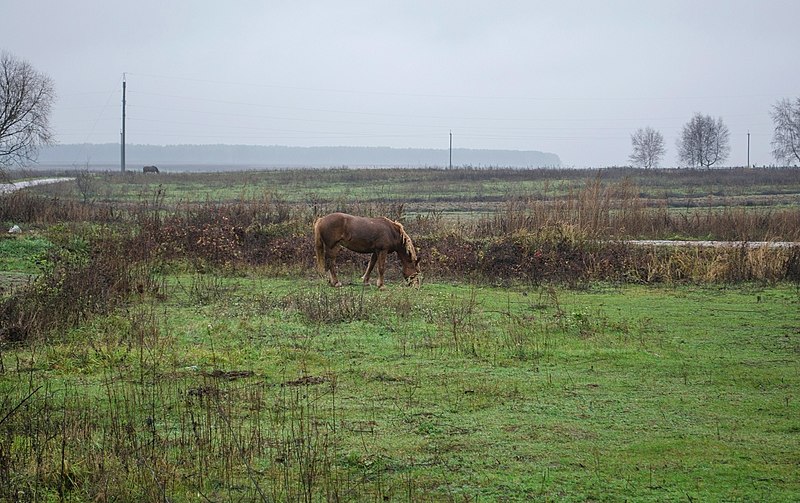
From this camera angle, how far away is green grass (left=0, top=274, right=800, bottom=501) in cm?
739

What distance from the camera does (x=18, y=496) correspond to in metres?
6.81

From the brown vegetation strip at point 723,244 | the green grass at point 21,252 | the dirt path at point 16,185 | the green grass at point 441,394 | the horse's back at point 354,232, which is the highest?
the dirt path at point 16,185

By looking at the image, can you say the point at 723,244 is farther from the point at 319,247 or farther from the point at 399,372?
the point at 399,372

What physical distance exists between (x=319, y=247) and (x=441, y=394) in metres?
9.45

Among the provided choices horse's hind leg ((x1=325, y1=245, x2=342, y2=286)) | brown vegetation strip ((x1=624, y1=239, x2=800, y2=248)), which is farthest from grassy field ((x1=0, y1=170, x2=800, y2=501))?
brown vegetation strip ((x1=624, y1=239, x2=800, y2=248))

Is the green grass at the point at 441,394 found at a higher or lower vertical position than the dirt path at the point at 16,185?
lower

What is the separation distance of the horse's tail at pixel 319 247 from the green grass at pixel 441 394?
97.5 inches

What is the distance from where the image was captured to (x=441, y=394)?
Answer: 32.9 feet

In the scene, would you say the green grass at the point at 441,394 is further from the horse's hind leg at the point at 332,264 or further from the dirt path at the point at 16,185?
the dirt path at the point at 16,185

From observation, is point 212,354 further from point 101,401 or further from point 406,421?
point 406,421

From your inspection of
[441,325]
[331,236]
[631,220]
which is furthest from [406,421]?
[631,220]

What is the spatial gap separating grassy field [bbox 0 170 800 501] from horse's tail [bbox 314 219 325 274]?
1.38 feet

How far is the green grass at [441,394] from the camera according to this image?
739cm

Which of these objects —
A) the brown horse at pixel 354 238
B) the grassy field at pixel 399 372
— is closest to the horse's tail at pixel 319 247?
the brown horse at pixel 354 238
